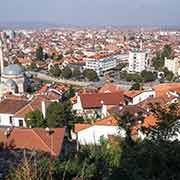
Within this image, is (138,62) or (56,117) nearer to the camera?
(56,117)

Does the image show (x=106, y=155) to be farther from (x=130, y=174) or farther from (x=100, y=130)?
(x=100, y=130)

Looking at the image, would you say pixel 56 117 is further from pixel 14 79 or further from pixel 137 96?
pixel 14 79

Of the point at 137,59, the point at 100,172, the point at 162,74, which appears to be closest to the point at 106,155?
the point at 100,172

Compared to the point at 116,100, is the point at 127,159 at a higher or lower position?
higher

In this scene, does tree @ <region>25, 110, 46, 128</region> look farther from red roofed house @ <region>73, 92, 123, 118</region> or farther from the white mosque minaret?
the white mosque minaret

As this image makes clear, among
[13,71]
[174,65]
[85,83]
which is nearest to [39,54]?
[85,83]

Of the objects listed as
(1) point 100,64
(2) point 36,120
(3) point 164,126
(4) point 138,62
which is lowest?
(1) point 100,64

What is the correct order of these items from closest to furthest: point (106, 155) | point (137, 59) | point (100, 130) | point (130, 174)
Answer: point (130, 174) < point (106, 155) < point (100, 130) < point (137, 59)

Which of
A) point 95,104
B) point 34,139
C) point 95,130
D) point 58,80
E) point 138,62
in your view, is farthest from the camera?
point 138,62
